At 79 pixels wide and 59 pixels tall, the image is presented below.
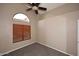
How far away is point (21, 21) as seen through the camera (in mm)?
4320

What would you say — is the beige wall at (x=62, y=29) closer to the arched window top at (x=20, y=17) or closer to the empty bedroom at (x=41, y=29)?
the empty bedroom at (x=41, y=29)

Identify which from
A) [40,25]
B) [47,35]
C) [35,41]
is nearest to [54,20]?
[47,35]

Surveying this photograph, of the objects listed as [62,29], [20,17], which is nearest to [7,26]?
[20,17]

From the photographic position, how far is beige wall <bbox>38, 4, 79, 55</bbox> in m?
2.95

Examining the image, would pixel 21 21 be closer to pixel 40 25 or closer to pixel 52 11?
pixel 40 25

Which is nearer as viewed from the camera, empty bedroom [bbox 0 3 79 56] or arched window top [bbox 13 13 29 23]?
empty bedroom [bbox 0 3 79 56]

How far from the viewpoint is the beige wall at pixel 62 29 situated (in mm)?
2945

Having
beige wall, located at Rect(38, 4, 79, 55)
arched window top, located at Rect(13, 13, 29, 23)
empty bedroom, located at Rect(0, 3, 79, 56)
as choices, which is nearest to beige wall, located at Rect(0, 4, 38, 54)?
empty bedroom, located at Rect(0, 3, 79, 56)

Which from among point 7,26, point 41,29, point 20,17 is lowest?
point 41,29

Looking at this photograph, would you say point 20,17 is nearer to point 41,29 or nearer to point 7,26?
point 7,26

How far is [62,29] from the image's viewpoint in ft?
11.5

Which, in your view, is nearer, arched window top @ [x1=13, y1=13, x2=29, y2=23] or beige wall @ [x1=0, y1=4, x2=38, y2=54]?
beige wall @ [x1=0, y1=4, x2=38, y2=54]

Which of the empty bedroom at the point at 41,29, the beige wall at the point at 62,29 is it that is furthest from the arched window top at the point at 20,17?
the beige wall at the point at 62,29

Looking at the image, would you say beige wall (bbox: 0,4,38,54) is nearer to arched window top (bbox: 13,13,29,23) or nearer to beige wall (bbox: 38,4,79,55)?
arched window top (bbox: 13,13,29,23)
